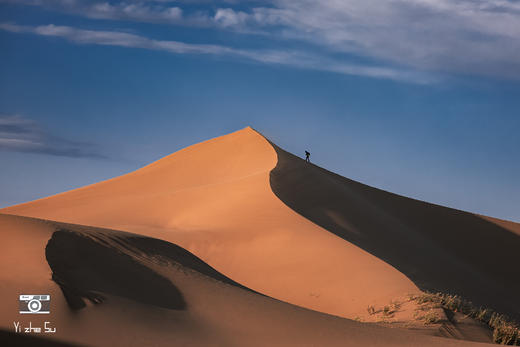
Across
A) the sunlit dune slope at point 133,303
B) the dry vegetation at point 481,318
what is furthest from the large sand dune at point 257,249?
the dry vegetation at point 481,318

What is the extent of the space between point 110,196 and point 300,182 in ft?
36.1

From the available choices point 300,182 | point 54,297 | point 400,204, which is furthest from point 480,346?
point 400,204

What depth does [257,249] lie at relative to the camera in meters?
20.7

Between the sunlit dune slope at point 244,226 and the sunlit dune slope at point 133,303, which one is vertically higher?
the sunlit dune slope at point 133,303

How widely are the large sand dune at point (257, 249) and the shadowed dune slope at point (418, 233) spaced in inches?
3.9

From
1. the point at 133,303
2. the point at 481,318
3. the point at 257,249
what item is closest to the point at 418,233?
the point at 257,249

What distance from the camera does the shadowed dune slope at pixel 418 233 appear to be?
22.9 metres

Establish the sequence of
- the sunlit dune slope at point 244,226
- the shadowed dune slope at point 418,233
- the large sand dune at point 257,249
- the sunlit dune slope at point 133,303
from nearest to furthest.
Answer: the sunlit dune slope at point 133,303 → the large sand dune at point 257,249 → the sunlit dune slope at point 244,226 → the shadowed dune slope at point 418,233

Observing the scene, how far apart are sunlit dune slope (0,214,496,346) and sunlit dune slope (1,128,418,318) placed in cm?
518

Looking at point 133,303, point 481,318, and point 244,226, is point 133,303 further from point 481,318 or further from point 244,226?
point 244,226

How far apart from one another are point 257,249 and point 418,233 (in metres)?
11.9

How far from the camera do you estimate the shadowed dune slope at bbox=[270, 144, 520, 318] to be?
75.0 ft

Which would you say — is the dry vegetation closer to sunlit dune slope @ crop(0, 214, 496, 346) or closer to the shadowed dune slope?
sunlit dune slope @ crop(0, 214, 496, 346)

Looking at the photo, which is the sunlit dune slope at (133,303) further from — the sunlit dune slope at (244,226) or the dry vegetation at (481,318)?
the sunlit dune slope at (244,226)
